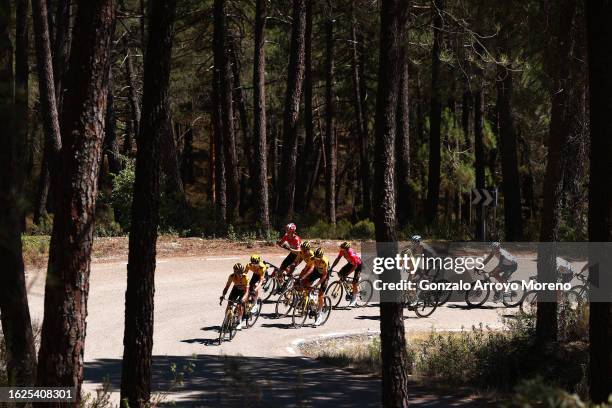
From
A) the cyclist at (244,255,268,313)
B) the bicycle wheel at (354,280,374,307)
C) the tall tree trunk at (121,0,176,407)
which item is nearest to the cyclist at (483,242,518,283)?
the bicycle wheel at (354,280,374,307)

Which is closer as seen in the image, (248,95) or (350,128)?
(248,95)

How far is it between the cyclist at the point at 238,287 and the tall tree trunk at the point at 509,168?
17.0m

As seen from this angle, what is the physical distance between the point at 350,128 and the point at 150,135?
43913 millimetres

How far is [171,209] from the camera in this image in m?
31.2

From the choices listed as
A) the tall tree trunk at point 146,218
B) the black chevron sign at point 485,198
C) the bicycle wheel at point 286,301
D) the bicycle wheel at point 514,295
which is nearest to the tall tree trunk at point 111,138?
the black chevron sign at point 485,198

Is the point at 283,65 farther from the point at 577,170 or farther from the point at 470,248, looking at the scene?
the point at 577,170

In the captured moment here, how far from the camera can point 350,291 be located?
22.9m

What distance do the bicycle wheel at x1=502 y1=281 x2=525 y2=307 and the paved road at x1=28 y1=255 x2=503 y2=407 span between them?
1.80 ft

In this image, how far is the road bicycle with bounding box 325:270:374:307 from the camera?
22.7 meters

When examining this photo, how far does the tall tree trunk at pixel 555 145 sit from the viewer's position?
586 inches

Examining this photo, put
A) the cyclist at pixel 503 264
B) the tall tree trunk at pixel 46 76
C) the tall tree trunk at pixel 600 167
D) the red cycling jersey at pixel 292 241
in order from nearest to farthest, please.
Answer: the tall tree trunk at pixel 600 167, the red cycling jersey at pixel 292 241, the cyclist at pixel 503 264, the tall tree trunk at pixel 46 76

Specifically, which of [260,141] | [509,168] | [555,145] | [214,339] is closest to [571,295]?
[555,145]

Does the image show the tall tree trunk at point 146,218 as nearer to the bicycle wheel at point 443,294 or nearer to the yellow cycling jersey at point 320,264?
the yellow cycling jersey at point 320,264

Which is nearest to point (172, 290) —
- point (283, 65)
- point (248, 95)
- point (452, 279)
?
point (452, 279)
